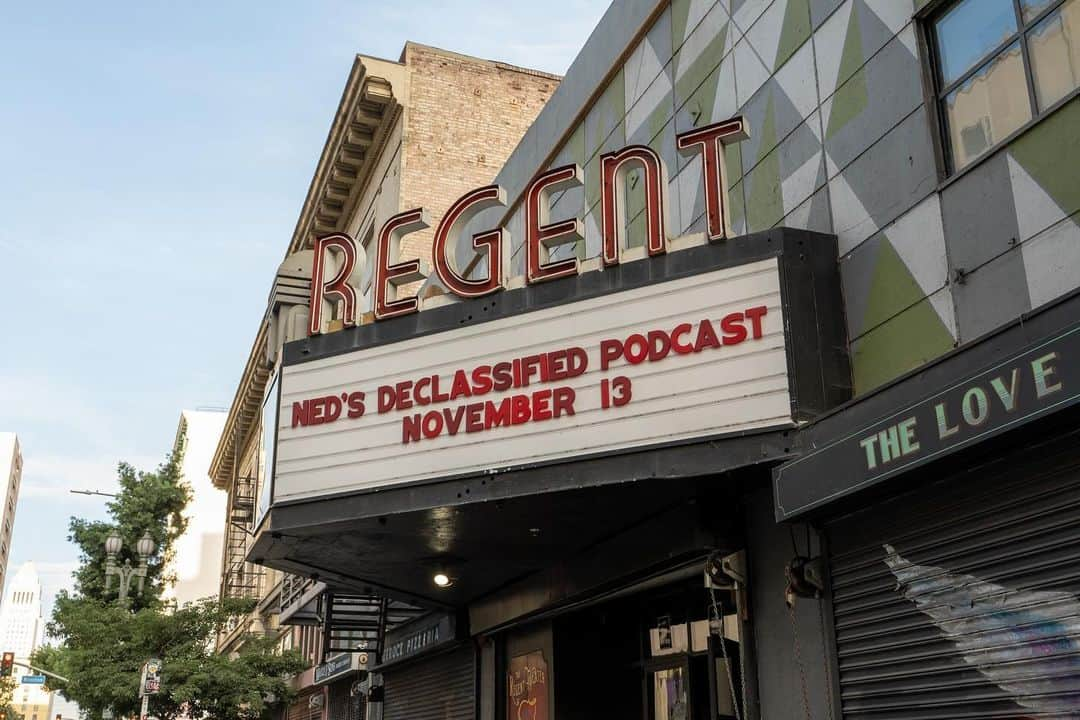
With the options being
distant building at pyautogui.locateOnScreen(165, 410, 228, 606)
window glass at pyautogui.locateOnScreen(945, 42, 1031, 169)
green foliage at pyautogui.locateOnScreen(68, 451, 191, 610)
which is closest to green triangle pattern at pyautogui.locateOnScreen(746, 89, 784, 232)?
window glass at pyautogui.locateOnScreen(945, 42, 1031, 169)

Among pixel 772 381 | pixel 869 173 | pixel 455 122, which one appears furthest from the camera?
pixel 455 122

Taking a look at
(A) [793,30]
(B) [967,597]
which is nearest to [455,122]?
(A) [793,30]

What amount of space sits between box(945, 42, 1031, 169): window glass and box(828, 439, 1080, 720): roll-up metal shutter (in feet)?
8.97

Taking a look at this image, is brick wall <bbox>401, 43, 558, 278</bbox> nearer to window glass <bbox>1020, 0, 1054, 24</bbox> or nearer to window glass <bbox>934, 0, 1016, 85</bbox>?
window glass <bbox>934, 0, 1016, 85</bbox>

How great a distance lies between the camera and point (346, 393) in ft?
42.6

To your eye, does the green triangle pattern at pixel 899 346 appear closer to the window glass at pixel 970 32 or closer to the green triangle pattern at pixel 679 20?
the window glass at pixel 970 32

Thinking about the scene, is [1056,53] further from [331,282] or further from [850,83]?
[331,282]

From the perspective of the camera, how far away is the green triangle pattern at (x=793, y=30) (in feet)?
38.3

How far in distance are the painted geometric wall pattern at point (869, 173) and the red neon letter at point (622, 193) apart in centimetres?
142

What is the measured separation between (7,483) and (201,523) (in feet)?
243

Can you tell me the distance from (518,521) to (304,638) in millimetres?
28859

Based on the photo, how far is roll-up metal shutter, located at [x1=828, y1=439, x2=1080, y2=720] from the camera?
761cm

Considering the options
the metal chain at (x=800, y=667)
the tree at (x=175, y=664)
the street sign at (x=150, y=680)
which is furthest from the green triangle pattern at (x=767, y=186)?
the tree at (x=175, y=664)

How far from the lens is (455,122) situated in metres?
32.8
